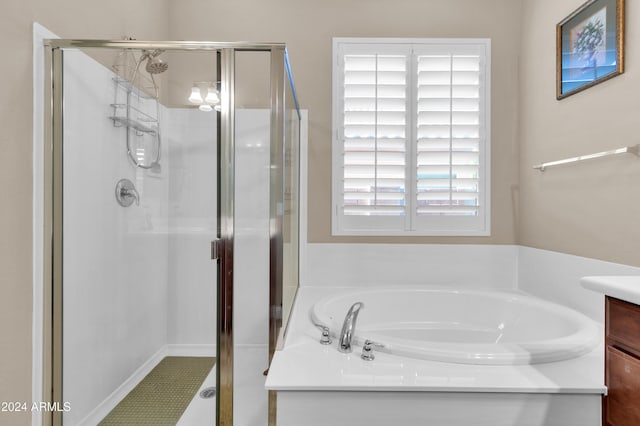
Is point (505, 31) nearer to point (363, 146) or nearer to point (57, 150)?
point (363, 146)

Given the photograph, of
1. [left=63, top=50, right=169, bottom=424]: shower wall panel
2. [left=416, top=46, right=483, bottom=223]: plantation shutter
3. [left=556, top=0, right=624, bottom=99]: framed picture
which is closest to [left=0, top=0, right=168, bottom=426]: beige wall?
[left=63, top=50, right=169, bottom=424]: shower wall panel

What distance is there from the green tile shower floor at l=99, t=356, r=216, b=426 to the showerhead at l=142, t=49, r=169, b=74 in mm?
1304

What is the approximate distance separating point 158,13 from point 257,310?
2.13m

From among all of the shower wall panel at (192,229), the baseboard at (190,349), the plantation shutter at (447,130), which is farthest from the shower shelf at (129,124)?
the plantation shutter at (447,130)

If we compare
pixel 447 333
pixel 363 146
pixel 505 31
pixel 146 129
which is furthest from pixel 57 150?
pixel 505 31

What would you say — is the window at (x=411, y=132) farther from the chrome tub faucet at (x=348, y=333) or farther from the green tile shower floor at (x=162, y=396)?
the green tile shower floor at (x=162, y=396)

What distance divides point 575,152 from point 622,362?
1278mm

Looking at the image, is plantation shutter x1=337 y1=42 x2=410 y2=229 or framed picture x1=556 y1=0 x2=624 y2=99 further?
plantation shutter x1=337 y1=42 x2=410 y2=229

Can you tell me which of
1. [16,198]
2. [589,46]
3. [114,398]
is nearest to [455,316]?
[589,46]

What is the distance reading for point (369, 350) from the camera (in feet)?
4.28

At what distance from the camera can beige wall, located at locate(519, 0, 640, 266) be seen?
1.55 m

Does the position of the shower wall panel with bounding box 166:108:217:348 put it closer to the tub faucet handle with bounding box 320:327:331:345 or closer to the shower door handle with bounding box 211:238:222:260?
the shower door handle with bounding box 211:238:222:260

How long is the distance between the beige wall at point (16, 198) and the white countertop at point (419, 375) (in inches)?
38.4

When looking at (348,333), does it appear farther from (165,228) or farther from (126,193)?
(126,193)
